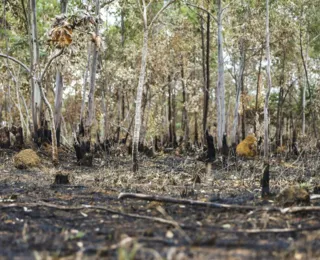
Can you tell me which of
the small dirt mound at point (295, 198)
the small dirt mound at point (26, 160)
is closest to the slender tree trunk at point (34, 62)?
the small dirt mound at point (26, 160)

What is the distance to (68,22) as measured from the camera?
10438 mm

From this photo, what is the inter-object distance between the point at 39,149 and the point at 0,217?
9615 mm

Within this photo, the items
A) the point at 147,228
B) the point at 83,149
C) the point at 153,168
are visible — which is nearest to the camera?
the point at 147,228

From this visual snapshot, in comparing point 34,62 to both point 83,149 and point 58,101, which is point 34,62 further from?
point 83,149

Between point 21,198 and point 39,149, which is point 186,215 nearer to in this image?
point 21,198

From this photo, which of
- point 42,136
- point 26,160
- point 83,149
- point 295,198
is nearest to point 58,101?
point 42,136

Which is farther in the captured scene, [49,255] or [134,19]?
[134,19]

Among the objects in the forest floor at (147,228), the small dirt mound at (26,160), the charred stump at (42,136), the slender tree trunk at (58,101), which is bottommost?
Result: the forest floor at (147,228)

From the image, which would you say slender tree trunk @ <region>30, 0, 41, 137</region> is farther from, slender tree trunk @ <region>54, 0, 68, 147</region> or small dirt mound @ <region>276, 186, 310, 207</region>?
small dirt mound @ <region>276, 186, 310, 207</region>

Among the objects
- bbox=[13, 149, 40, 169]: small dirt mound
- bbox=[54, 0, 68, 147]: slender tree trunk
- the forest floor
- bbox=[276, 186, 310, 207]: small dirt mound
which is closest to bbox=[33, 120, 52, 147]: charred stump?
bbox=[54, 0, 68, 147]: slender tree trunk

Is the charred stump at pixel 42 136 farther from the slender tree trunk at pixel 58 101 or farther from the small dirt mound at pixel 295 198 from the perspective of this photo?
the small dirt mound at pixel 295 198

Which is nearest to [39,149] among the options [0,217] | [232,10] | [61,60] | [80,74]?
[61,60]

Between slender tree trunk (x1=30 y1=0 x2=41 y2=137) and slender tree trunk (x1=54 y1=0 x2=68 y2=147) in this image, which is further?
slender tree trunk (x1=54 y1=0 x2=68 y2=147)

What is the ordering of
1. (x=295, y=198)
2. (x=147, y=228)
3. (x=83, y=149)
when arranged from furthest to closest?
1. (x=83, y=149)
2. (x=295, y=198)
3. (x=147, y=228)
